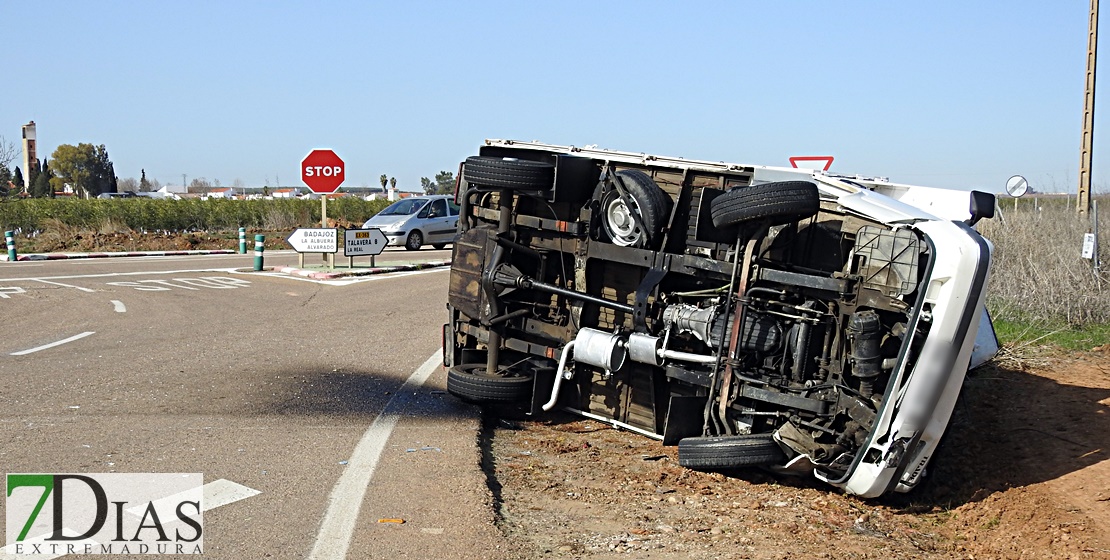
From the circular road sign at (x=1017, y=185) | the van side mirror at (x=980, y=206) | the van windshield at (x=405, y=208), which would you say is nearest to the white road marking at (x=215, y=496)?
the van side mirror at (x=980, y=206)

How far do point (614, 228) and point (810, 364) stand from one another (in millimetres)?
1841

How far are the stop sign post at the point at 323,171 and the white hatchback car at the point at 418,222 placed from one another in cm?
630

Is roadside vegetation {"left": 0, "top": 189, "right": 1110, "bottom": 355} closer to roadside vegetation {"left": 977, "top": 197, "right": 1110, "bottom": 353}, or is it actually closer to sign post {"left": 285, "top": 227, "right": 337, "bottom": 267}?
roadside vegetation {"left": 977, "top": 197, "right": 1110, "bottom": 353}

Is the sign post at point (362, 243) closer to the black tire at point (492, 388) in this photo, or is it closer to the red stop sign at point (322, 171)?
the red stop sign at point (322, 171)

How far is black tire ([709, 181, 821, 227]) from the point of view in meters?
5.80

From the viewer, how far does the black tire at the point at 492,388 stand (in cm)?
748

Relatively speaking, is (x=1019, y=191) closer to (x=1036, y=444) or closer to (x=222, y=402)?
(x=1036, y=444)

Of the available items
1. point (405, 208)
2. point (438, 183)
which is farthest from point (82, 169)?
point (405, 208)

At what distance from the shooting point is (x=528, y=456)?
7.04 meters

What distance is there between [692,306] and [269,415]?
354cm

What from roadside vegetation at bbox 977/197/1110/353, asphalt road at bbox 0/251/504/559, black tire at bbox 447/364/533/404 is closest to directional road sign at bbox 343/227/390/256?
asphalt road at bbox 0/251/504/559

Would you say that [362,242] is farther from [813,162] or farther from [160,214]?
[160,214]

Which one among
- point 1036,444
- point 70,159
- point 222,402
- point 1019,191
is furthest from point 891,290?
point 70,159

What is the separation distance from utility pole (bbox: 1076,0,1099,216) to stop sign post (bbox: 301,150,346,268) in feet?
48.1
